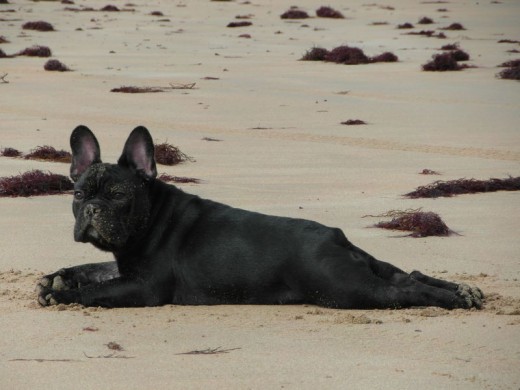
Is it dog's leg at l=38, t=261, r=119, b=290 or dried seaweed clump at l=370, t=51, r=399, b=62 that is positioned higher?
dog's leg at l=38, t=261, r=119, b=290

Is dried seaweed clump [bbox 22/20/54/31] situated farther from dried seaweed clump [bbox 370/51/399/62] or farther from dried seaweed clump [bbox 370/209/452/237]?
dried seaweed clump [bbox 370/209/452/237]

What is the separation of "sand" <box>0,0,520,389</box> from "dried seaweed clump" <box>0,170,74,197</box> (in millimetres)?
266

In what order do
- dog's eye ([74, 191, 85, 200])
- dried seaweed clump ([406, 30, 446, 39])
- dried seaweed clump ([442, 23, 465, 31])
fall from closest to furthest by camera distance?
dog's eye ([74, 191, 85, 200]) → dried seaweed clump ([406, 30, 446, 39]) → dried seaweed clump ([442, 23, 465, 31])

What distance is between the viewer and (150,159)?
7.61m

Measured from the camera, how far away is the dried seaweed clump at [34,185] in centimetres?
1136

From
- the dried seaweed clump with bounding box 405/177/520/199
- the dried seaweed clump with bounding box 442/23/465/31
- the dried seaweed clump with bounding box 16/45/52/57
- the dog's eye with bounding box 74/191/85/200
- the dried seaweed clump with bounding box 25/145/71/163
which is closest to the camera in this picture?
the dog's eye with bounding box 74/191/85/200

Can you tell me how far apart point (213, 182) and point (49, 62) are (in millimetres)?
13269

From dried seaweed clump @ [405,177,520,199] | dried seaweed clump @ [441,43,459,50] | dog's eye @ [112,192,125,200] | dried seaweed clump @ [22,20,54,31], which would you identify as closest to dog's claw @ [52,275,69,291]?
dog's eye @ [112,192,125,200]

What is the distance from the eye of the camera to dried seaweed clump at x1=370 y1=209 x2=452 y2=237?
9627 millimetres

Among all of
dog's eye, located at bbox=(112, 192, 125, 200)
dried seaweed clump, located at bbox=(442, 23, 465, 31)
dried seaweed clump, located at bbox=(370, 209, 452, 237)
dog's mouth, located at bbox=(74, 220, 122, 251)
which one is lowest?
dried seaweed clump, located at bbox=(442, 23, 465, 31)

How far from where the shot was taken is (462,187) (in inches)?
473

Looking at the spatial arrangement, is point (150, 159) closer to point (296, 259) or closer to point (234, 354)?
point (296, 259)

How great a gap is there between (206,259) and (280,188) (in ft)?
16.0

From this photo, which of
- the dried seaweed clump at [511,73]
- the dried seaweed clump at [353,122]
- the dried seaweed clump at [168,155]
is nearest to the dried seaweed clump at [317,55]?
the dried seaweed clump at [511,73]
